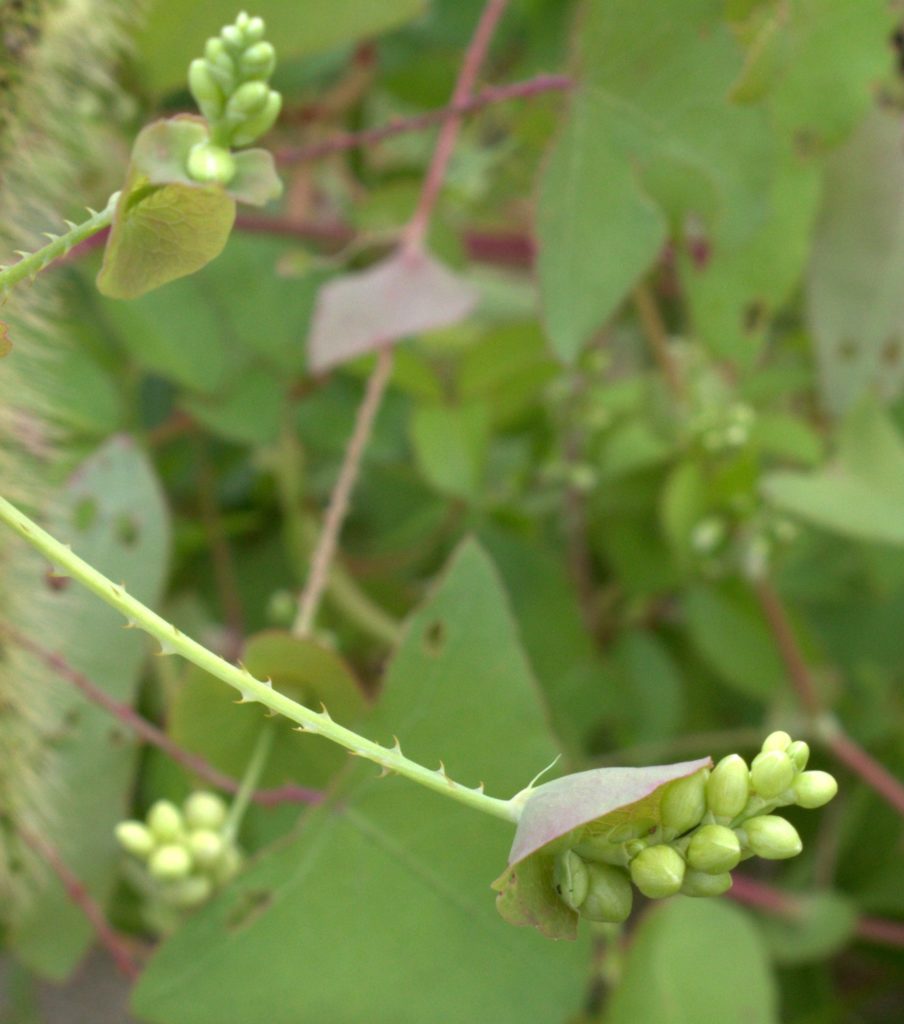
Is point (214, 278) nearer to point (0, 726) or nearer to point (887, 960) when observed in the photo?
point (0, 726)

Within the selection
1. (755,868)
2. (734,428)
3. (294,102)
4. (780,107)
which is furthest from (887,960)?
(294,102)

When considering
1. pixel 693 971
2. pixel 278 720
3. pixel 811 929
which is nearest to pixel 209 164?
pixel 278 720

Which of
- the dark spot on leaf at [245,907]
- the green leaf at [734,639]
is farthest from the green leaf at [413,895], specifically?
the green leaf at [734,639]

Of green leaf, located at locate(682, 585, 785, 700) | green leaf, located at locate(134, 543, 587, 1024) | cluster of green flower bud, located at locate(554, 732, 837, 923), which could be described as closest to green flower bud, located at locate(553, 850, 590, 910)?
cluster of green flower bud, located at locate(554, 732, 837, 923)

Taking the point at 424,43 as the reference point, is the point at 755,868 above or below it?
below

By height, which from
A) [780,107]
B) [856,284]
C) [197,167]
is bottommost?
[856,284]
